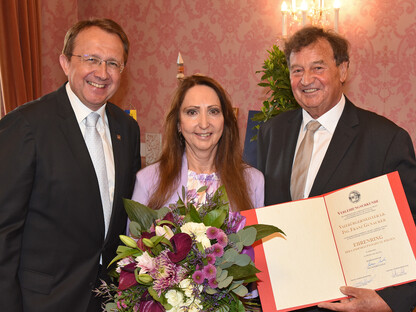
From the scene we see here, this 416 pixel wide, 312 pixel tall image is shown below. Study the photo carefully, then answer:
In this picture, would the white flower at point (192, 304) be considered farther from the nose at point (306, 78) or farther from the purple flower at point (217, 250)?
the nose at point (306, 78)

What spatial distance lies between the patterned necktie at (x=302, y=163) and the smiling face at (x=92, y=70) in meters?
1.03

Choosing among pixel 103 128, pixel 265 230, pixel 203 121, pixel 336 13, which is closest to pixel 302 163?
pixel 203 121

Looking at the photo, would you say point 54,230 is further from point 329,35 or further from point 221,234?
point 329,35

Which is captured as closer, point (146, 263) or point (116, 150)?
point (146, 263)

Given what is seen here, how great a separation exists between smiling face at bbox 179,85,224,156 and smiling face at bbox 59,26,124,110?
1.34 ft

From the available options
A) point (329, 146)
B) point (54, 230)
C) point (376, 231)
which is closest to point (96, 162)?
point (54, 230)

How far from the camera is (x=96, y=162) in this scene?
2.28 m

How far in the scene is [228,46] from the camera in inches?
205

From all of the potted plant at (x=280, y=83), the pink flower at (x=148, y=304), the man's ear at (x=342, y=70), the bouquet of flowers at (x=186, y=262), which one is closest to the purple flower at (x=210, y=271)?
the bouquet of flowers at (x=186, y=262)

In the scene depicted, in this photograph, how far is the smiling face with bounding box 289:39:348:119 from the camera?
239cm

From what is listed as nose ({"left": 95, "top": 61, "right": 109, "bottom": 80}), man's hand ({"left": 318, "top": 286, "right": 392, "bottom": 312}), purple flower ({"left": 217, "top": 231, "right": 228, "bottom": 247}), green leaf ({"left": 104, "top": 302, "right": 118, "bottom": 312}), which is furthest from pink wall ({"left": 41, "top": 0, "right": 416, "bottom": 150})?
green leaf ({"left": 104, "top": 302, "right": 118, "bottom": 312})

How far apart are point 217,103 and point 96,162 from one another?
672mm

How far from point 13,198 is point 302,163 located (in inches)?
54.0

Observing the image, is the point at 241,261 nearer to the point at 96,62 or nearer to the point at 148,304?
the point at 148,304
